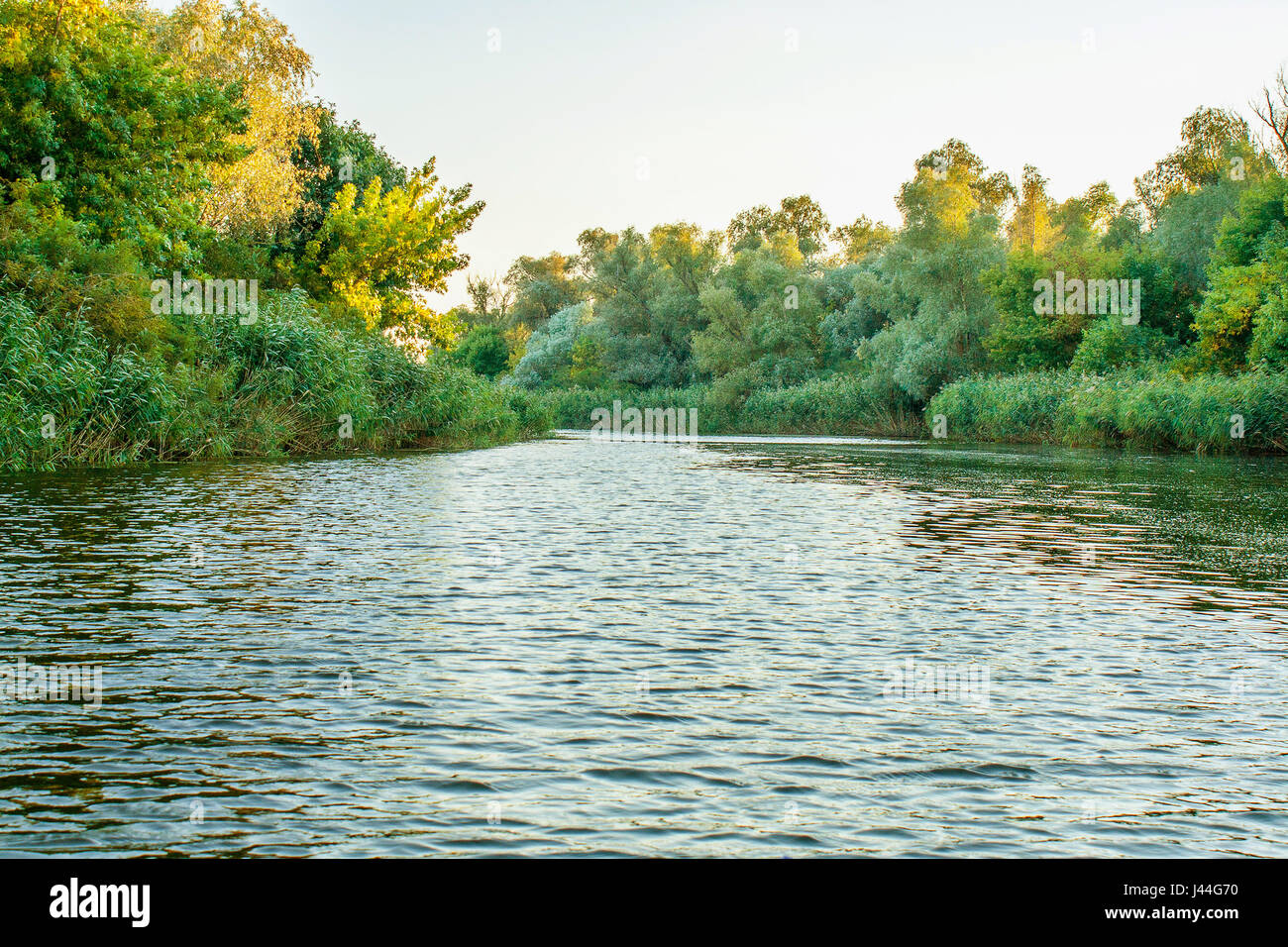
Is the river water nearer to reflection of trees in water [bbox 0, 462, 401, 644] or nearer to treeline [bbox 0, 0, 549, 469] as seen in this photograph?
reflection of trees in water [bbox 0, 462, 401, 644]

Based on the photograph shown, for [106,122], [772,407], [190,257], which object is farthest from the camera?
[772,407]

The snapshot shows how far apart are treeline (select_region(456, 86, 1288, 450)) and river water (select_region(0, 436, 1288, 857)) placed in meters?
28.4

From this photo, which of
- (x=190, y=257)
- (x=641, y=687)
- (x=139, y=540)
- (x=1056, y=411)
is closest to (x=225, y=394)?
(x=190, y=257)

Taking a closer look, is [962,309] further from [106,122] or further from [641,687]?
[641,687]

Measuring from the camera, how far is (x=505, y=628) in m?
9.02

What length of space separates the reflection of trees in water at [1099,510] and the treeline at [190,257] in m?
12.3

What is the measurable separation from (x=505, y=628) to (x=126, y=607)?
306cm

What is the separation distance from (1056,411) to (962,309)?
18891 mm

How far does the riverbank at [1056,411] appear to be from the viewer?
36.2 m

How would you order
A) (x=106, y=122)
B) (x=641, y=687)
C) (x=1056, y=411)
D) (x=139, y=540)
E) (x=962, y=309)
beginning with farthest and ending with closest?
(x=962, y=309)
(x=1056, y=411)
(x=106, y=122)
(x=139, y=540)
(x=641, y=687)

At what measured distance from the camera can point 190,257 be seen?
32562 mm
